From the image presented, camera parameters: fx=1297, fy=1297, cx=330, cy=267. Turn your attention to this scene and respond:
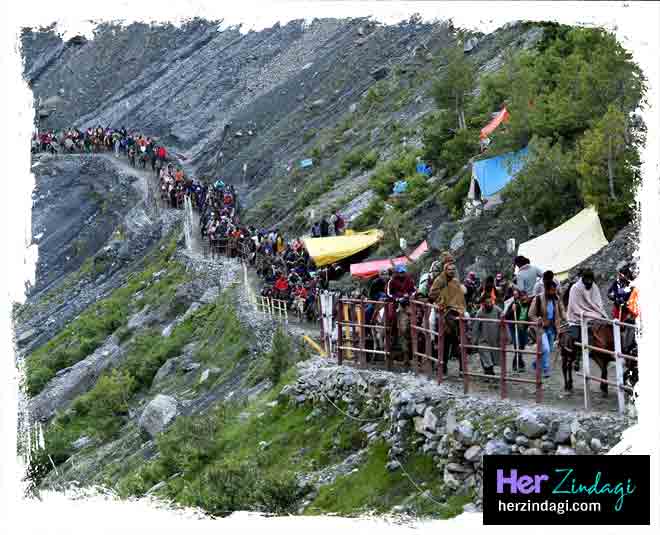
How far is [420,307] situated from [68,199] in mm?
54096

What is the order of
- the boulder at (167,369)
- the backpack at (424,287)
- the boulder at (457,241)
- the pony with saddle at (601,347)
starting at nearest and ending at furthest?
1. the pony with saddle at (601,347)
2. the backpack at (424,287)
3. the boulder at (167,369)
4. the boulder at (457,241)

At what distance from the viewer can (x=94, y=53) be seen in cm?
9350

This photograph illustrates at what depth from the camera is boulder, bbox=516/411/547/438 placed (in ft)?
44.4

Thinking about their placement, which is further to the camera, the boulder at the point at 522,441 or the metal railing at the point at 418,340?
the metal railing at the point at 418,340

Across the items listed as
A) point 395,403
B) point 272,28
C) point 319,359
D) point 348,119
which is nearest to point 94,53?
point 272,28

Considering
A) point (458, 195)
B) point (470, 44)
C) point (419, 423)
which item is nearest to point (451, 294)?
point (419, 423)

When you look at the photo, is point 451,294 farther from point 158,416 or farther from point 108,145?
point 108,145

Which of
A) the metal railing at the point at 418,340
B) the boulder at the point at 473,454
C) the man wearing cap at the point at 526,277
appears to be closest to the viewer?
the boulder at the point at 473,454

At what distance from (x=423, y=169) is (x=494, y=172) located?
30.1ft

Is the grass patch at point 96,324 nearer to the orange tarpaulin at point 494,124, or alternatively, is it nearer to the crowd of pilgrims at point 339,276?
the crowd of pilgrims at point 339,276

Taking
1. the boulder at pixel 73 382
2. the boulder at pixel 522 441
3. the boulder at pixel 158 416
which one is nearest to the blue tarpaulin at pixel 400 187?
the boulder at pixel 73 382

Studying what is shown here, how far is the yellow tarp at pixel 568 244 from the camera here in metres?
26.5

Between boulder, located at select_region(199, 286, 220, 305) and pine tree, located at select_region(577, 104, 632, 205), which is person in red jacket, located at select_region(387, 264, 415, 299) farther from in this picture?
boulder, located at select_region(199, 286, 220, 305)

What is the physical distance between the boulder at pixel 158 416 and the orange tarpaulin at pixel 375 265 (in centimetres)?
757
